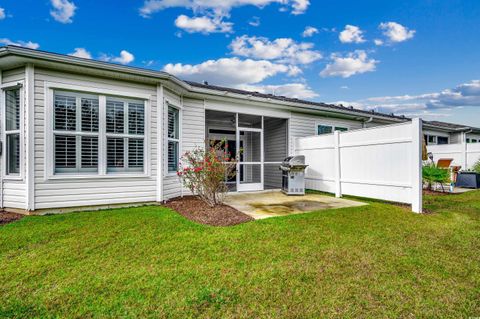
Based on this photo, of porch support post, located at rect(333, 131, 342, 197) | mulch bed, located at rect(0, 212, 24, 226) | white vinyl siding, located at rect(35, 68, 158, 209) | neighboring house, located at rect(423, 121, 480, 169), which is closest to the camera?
mulch bed, located at rect(0, 212, 24, 226)

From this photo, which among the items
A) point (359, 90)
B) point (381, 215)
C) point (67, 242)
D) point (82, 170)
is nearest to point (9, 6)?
point (82, 170)

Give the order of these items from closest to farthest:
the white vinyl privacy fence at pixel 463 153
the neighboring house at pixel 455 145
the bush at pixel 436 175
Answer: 1. the bush at pixel 436 175
2. the white vinyl privacy fence at pixel 463 153
3. the neighboring house at pixel 455 145

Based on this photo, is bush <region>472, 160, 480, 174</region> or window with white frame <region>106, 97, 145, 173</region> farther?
bush <region>472, 160, 480, 174</region>

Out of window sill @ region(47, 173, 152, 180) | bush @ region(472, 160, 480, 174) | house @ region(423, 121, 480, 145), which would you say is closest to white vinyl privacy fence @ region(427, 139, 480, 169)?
bush @ region(472, 160, 480, 174)

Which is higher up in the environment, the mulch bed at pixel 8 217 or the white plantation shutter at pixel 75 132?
the white plantation shutter at pixel 75 132

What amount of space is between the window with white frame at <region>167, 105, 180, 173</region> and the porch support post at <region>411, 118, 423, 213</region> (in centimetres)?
606

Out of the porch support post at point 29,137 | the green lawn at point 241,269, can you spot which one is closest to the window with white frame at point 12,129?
the porch support post at point 29,137

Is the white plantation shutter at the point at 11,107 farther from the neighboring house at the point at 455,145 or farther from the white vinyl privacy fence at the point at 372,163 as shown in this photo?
the neighboring house at the point at 455,145

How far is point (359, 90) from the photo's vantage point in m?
14.6

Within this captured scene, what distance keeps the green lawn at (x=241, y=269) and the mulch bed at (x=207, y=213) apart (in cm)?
38

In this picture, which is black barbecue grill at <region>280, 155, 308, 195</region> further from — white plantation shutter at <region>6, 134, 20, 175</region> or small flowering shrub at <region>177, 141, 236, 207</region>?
white plantation shutter at <region>6, 134, 20, 175</region>

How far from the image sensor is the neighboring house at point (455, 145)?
441 inches

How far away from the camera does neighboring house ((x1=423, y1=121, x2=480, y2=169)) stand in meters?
11.2

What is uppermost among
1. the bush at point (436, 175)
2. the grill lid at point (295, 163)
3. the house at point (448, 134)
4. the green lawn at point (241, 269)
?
the house at point (448, 134)
